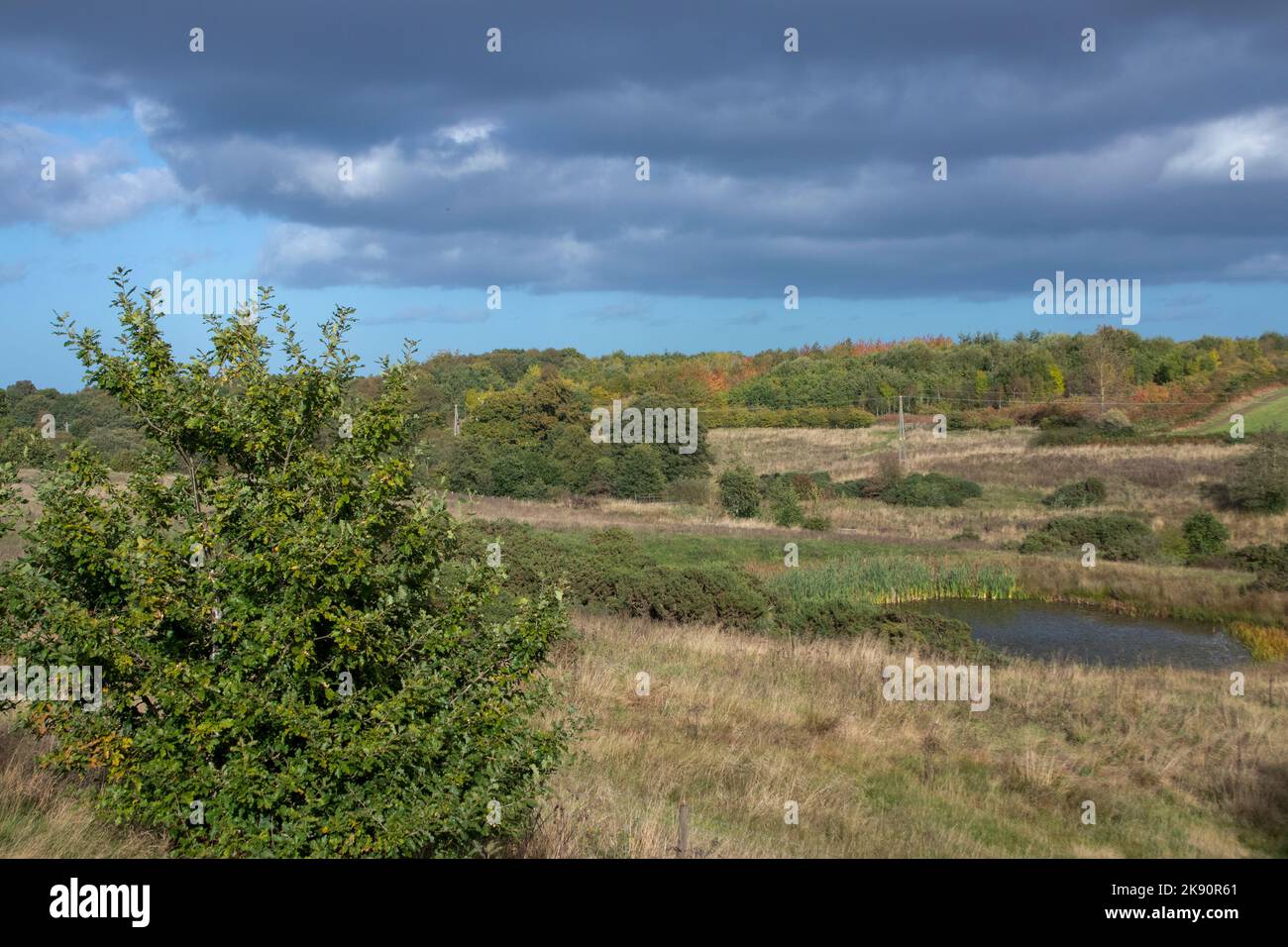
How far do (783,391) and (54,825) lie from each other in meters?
75.7

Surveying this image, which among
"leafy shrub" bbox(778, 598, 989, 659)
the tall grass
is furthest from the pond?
"leafy shrub" bbox(778, 598, 989, 659)

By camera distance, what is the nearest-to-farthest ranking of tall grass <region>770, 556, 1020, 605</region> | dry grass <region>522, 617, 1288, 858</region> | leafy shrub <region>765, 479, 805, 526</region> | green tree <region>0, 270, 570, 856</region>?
green tree <region>0, 270, 570, 856</region>, dry grass <region>522, 617, 1288, 858</region>, tall grass <region>770, 556, 1020, 605</region>, leafy shrub <region>765, 479, 805, 526</region>

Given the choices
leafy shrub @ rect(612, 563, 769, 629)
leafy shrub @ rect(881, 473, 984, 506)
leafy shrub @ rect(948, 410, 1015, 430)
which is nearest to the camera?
leafy shrub @ rect(612, 563, 769, 629)

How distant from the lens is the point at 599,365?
100812mm

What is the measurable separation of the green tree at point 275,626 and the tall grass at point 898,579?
71.9ft

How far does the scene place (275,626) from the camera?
4.95 meters

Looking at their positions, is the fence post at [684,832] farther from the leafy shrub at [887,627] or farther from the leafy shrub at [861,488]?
the leafy shrub at [861,488]

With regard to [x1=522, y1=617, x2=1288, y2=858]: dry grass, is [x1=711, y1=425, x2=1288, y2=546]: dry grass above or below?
above

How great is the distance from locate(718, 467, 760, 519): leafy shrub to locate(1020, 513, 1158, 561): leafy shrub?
12.0m

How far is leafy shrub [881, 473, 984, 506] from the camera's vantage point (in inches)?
1786

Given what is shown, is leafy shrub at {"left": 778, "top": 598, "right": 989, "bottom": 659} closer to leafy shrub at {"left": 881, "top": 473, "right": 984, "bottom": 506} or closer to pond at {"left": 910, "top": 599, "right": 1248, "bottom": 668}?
pond at {"left": 910, "top": 599, "right": 1248, "bottom": 668}

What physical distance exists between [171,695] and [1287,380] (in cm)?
8854

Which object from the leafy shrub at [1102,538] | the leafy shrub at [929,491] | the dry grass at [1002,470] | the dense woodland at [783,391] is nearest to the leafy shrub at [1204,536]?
the leafy shrub at [1102,538]

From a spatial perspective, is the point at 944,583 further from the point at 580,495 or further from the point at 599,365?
the point at 599,365
